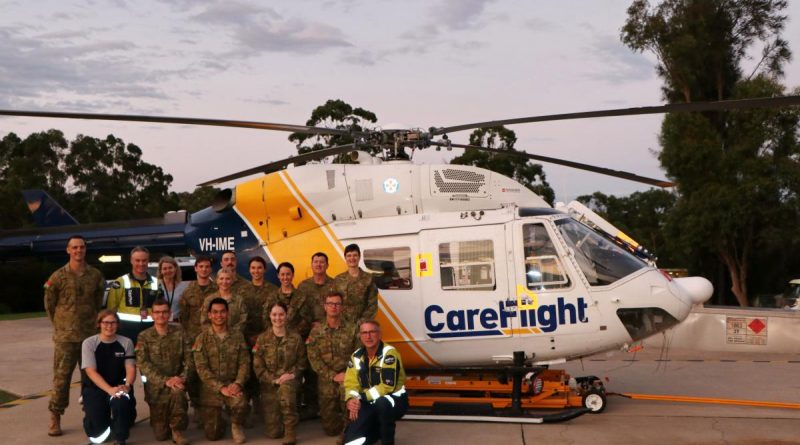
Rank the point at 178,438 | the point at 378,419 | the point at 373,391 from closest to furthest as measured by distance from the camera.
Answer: the point at 373,391 < the point at 378,419 < the point at 178,438

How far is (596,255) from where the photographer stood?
8203 mm

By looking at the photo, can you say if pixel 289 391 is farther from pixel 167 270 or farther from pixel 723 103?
pixel 723 103

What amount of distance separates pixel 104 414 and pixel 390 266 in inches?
131

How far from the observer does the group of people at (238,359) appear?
6.85m

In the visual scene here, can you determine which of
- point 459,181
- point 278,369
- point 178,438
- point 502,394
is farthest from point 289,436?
point 459,181

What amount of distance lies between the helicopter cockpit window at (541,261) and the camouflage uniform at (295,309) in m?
2.42

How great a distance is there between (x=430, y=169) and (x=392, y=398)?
2.99m

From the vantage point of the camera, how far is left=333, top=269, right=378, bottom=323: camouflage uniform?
7.90 meters

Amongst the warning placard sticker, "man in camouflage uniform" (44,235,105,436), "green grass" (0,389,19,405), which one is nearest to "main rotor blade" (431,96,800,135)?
"man in camouflage uniform" (44,235,105,436)

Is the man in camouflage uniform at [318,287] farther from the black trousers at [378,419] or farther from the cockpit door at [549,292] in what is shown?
the cockpit door at [549,292]

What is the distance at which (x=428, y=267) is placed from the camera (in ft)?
27.3

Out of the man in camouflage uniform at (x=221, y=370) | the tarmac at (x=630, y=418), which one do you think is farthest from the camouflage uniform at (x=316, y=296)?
the tarmac at (x=630, y=418)

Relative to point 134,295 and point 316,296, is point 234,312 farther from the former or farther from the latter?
point 134,295

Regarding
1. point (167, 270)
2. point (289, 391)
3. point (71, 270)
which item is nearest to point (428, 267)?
point (289, 391)
